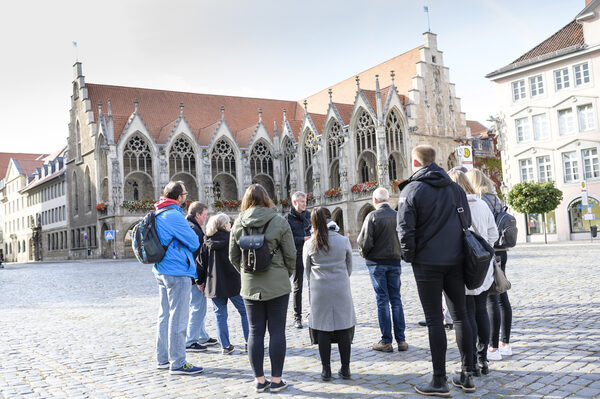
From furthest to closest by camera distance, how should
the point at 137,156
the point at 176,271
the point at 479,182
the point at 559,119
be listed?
the point at 137,156, the point at 559,119, the point at 176,271, the point at 479,182

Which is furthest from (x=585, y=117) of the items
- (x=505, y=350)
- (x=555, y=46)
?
(x=505, y=350)

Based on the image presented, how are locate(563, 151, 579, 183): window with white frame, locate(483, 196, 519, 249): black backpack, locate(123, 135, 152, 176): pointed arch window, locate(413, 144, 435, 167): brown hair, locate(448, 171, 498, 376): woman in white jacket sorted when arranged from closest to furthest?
locate(413, 144, 435, 167): brown hair → locate(448, 171, 498, 376): woman in white jacket → locate(483, 196, 519, 249): black backpack → locate(563, 151, 579, 183): window with white frame → locate(123, 135, 152, 176): pointed arch window

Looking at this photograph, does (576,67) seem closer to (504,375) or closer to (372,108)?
(372,108)

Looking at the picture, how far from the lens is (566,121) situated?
1292 inches

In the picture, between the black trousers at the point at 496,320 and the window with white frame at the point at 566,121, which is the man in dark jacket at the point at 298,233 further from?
the window with white frame at the point at 566,121

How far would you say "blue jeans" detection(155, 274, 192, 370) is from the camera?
5.59 metres

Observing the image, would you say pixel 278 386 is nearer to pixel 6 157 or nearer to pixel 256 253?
pixel 256 253

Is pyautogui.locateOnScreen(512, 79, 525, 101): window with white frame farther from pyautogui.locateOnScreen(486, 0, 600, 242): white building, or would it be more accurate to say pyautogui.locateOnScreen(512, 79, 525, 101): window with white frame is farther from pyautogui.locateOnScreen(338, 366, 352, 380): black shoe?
→ pyautogui.locateOnScreen(338, 366, 352, 380): black shoe

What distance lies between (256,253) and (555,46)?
112 feet

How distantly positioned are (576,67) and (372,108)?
523 inches

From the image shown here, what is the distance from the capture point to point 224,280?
6.41 m

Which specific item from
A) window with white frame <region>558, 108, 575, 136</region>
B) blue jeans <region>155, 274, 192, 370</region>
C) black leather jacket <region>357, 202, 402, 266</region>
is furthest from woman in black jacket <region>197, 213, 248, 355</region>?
window with white frame <region>558, 108, 575, 136</region>

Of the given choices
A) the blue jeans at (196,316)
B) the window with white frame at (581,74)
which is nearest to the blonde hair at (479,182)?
the blue jeans at (196,316)

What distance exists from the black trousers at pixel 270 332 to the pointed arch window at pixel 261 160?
1713 inches
